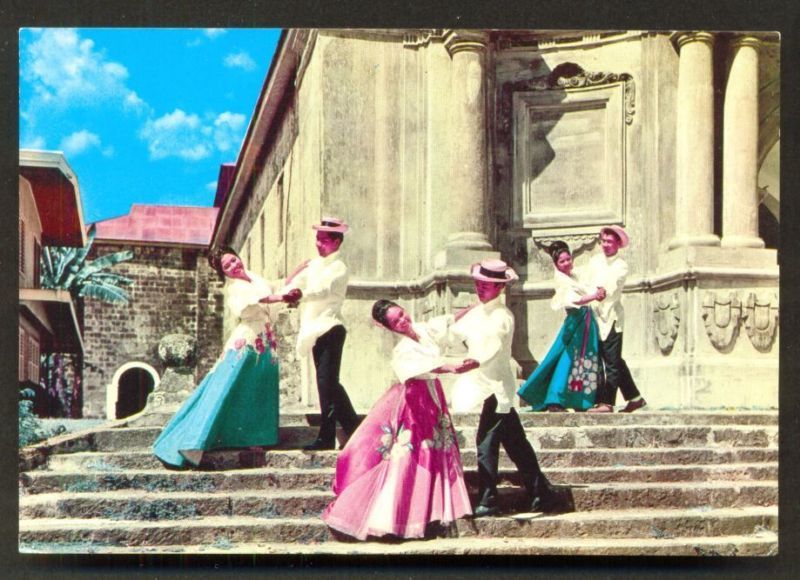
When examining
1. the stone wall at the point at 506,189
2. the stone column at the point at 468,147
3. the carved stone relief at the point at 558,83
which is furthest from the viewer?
the carved stone relief at the point at 558,83

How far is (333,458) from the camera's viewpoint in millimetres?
8250

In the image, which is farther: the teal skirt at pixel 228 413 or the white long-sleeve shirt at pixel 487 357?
the teal skirt at pixel 228 413

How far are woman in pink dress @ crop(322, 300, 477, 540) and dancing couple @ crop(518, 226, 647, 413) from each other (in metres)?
1.67

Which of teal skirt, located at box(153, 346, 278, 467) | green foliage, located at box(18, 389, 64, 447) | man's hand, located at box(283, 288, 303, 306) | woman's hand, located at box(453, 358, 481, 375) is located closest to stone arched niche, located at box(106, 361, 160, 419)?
green foliage, located at box(18, 389, 64, 447)

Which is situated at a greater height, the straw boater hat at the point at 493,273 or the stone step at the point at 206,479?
the straw boater hat at the point at 493,273

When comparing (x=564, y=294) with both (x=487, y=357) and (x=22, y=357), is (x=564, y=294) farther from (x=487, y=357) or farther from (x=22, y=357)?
(x=22, y=357)

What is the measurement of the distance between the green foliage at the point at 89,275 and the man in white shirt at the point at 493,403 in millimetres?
2675

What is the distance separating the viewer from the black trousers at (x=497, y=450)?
7879 millimetres

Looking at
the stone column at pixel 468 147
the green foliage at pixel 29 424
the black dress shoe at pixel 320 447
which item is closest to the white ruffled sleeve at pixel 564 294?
the stone column at pixel 468 147

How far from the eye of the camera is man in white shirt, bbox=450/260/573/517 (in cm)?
788

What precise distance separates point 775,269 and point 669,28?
80.0 inches

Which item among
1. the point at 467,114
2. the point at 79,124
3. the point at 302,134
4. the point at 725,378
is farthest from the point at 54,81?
the point at 725,378

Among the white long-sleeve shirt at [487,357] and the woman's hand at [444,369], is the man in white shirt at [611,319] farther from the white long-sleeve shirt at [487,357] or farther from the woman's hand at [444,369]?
the woman's hand at [444,369]

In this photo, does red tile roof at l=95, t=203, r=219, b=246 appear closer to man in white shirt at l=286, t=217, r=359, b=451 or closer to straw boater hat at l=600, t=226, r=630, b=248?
man in white shirt at l=286, t=217, r=359, b=451
